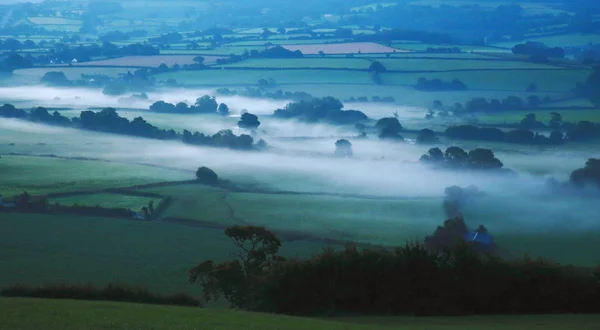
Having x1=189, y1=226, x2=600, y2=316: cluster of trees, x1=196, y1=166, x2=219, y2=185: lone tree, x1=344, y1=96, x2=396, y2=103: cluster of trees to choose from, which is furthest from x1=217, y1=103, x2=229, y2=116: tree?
x1=189, y1=226, x2=600, y2=316: cluster of trees

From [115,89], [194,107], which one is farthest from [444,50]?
[115,89]

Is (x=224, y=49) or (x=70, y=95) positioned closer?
(x=70, y=95)

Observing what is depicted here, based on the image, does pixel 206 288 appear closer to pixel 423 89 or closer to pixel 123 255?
pixel 123 255

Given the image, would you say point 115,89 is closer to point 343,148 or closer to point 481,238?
point 343,148

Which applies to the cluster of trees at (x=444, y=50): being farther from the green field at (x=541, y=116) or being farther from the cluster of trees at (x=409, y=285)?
the cluster of trees at (x=409, y=285)

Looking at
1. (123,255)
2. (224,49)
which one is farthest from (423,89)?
(123,255)
